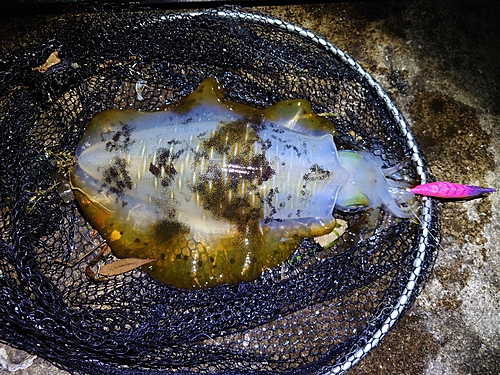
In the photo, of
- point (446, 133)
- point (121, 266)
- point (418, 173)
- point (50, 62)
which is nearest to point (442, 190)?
point (418, 173)

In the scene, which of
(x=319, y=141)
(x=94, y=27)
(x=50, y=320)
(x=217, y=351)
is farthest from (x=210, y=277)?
(x=94, y=27)

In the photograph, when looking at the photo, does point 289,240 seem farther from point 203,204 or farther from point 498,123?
point 498,123

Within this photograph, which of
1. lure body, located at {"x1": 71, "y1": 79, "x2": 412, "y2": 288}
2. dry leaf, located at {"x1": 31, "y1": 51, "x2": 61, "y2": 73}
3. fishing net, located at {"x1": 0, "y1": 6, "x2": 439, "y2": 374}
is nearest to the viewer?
fishing net, located at {"x1": 0, "y1": 6, "x2": 439, "y2": 374}

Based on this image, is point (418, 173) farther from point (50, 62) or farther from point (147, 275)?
point (50, 62)

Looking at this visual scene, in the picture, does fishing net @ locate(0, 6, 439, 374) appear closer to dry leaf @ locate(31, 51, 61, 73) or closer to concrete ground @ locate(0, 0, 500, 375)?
dry leaf @ locate(31, 51, 61, 73)

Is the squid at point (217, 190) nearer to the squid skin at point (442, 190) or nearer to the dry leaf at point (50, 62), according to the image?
the squid skin at point (442, 190)

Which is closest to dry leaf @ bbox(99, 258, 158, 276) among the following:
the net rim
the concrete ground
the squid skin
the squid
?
the squid
